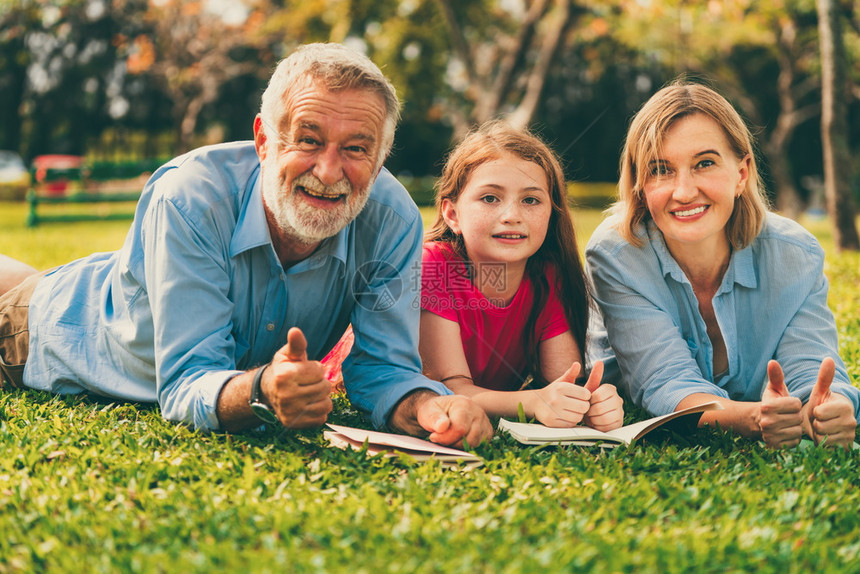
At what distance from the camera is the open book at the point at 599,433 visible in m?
3.07

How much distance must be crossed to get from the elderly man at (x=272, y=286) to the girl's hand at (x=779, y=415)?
3.35 ft

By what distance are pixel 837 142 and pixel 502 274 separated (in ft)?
24.2

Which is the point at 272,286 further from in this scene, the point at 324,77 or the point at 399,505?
the point at 399,505

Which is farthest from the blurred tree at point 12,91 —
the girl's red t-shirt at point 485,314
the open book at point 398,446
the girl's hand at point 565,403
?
the girl's hand at point 565,403

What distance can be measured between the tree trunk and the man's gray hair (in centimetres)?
778

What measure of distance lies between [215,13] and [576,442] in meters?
25.7

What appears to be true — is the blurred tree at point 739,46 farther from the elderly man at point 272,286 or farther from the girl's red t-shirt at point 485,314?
the elderly man at point 272,286

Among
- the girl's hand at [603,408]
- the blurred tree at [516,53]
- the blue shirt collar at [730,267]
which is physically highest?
the blurred tree at [516,53]

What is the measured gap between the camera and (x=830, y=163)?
971 cm

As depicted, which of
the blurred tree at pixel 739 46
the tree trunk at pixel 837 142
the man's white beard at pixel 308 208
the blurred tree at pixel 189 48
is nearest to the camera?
the man's white beard at pixel 308 208

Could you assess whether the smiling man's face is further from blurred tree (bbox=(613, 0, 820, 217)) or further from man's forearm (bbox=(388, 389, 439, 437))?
blurred tree (bbox=(613, 0, 820, 217))

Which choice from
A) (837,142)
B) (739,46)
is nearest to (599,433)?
(837,142)

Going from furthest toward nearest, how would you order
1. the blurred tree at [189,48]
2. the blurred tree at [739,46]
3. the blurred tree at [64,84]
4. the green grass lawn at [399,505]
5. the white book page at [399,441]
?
the blurred tree at [64,84]
the blurred tree at [189,48]
the blurred tree at [739,46]
the white book page at [399,441]
the green grass lawn at [399,505]

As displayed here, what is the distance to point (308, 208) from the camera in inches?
124
